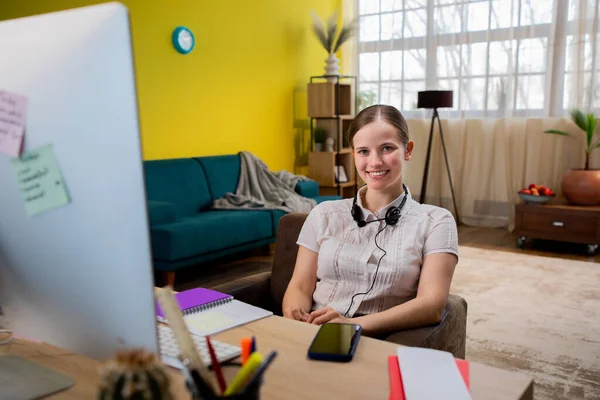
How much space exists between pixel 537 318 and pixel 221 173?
275 cm

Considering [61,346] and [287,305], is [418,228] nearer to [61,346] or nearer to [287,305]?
[287,305]

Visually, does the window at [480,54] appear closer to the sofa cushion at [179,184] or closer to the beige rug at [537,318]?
the beige rug at [537,318]

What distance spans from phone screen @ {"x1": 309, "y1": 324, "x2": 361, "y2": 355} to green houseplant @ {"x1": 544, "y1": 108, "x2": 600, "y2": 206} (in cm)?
414

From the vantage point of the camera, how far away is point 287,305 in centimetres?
151

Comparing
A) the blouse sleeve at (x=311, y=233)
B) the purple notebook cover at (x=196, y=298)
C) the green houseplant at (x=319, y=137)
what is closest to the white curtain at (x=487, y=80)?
the green houseplant at (x=319, y=137)

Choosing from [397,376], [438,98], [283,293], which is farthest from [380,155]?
[438,98]

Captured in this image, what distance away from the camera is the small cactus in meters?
0.50

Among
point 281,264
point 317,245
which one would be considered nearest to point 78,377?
point 317,245

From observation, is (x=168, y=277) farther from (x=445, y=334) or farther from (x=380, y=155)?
(x=445, y=334)

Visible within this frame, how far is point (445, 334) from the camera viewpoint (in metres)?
1.37

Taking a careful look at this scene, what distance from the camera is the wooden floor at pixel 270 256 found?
12.7 feet

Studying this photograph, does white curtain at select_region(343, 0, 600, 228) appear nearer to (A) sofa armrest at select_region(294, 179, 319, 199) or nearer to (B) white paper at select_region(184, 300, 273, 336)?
(A) sofa armrest at select_region(294, 179, 319, 199)

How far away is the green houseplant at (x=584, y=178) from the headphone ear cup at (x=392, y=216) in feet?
12.0

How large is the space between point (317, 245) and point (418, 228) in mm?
300
